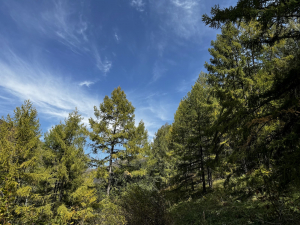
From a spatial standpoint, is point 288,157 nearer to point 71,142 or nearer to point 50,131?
point 71,142

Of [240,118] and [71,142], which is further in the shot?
[71,142]

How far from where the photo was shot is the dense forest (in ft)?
12.3

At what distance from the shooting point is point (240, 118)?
4.20m

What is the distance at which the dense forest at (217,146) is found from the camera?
12.3ft

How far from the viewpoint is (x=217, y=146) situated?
205 inches

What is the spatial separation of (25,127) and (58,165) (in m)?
3.54

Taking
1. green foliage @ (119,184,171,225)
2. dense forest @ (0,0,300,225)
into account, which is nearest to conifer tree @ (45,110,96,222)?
dense forest @ (0,0,300,225)

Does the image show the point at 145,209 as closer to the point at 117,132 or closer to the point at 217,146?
the point at 217,146

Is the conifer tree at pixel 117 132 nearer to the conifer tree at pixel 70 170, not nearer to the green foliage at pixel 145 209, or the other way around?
the conifer tree at pixel 70 170

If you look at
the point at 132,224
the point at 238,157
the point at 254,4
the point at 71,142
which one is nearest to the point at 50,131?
the point at 71,142

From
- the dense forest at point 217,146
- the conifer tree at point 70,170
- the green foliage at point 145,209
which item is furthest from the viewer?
the conifer tree at point 70,170

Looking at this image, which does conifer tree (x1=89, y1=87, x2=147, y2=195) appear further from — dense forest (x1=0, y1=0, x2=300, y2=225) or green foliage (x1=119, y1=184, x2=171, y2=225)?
green foliage (x1=119, y1=184, x2=171, y2=225)

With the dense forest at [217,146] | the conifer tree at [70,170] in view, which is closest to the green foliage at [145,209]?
the dense forest at [217,146]

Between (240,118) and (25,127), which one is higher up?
(25,127)
